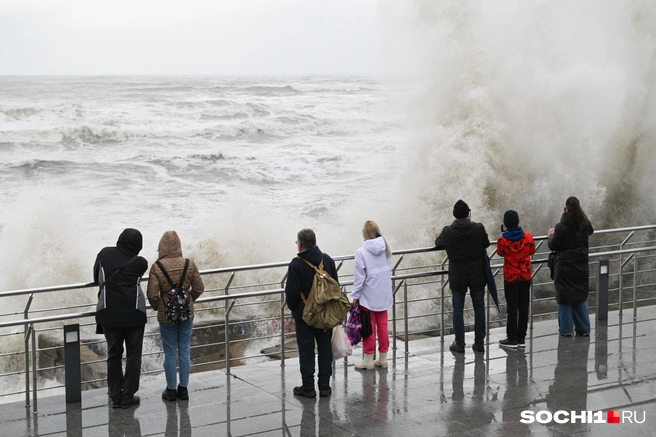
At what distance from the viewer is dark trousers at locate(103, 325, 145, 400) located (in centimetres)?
623

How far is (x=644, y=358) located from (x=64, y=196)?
22.6 meters

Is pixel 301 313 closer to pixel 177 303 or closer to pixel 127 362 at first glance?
pixel 177 303

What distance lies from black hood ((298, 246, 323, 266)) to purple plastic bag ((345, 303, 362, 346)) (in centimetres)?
95

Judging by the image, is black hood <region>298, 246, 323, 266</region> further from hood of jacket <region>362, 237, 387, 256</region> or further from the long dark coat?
the long dark coat

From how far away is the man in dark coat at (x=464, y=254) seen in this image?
7469mm

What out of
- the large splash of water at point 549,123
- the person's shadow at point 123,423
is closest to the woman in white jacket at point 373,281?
the person's shadow at point 123,423

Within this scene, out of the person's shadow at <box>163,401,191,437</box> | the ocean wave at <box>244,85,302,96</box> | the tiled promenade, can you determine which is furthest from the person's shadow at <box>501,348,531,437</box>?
the ocean wave at <box>244,85,302,96</box>

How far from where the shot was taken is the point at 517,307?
8.00 metres

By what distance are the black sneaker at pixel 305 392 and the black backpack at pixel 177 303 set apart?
1162mm

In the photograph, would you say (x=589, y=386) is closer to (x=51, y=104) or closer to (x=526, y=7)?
(x=526, y=7)

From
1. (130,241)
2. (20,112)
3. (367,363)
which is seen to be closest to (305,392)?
(367,363)

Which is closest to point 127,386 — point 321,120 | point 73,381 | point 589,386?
point 73,381

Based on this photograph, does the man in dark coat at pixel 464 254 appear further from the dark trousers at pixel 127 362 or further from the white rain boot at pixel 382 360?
the dark trousers at pixel 127 362

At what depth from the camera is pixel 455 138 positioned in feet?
65.3
